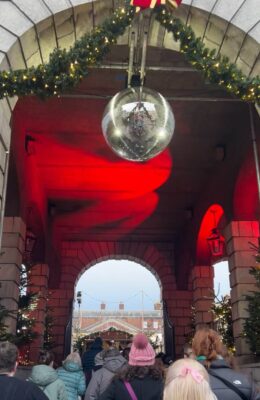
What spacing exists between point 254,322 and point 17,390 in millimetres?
5751

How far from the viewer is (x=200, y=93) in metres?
8.54

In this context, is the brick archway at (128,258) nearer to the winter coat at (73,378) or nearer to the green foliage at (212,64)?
the winter coat at (73,378)

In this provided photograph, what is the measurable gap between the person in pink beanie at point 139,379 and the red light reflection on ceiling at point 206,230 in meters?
8.53

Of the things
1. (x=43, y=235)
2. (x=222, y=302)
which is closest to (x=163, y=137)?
(x=222, y=302)

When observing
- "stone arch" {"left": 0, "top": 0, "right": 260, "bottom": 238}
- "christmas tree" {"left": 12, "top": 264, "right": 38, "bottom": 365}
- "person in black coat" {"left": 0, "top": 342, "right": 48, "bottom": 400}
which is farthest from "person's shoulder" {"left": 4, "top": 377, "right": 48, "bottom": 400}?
"christmas tree" {"left": 12, "top": 264, "right": 38, "bottom": 365}

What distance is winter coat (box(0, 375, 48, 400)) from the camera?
8.97ft

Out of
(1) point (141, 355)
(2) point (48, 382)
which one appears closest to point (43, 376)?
(2) point (48, 382)

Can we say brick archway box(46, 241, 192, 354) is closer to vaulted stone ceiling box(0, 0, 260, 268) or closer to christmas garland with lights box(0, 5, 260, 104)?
vaulted stone ceiling box(0, 0, 260, 268)

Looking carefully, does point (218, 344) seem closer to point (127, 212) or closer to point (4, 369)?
point (4, 369)

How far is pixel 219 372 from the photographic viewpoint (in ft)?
9.32

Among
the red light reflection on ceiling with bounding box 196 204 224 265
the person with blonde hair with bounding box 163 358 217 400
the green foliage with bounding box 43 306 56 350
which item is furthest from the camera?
the green foliage with bounding box 43 306 56 350

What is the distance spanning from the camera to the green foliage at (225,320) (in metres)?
9.78

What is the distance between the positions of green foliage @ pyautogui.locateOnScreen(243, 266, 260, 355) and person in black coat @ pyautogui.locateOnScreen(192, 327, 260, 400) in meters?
4.76

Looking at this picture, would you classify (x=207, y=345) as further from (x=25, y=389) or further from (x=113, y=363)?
(x=113, y=363)
